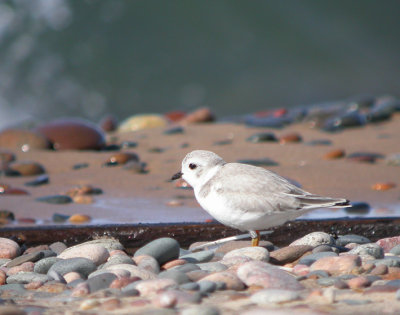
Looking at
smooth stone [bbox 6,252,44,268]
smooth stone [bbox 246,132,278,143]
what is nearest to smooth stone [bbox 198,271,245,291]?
smooth stone [bbox 6,252,44,268]

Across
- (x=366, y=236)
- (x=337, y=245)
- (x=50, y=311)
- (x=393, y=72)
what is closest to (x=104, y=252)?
(x=50, y=311)

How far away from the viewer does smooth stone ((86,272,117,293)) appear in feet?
12.3

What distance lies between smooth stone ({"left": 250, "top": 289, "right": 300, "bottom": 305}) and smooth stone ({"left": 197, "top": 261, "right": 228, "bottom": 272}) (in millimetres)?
790

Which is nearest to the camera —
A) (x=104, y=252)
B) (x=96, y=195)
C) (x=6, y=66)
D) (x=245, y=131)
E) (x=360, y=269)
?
(x=360, y=269)

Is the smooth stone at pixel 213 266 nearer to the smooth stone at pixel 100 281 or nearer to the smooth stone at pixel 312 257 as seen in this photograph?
the smooth stone at pixel 312 257

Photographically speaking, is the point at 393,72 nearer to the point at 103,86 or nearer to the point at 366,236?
the point at 103,86

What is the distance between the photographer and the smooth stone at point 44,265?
4367 millimetres

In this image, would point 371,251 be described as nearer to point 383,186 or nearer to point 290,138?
point 383,186

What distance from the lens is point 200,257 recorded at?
4.50m

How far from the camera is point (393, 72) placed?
17344 millimetres

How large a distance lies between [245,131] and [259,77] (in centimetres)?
719

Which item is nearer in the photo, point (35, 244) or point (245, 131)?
point (35, 244)

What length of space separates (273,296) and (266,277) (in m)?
0.37

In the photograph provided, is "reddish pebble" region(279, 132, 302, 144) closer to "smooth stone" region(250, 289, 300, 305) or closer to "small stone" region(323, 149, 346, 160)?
"small stone" region(323, 149, 346, 160)
